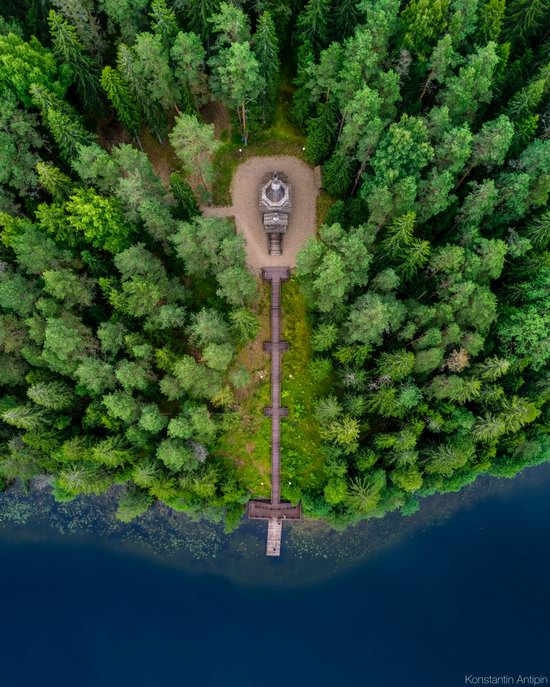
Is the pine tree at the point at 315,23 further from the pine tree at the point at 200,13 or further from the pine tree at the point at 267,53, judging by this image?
the pine tree at the point at 200,13

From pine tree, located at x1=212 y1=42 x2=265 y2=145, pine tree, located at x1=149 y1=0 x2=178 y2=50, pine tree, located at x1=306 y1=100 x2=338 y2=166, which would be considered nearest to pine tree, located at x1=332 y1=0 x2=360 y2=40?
pine tree, located at x1=306 y1=100 x2=338 y2=166

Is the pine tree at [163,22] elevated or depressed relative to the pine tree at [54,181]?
elevated

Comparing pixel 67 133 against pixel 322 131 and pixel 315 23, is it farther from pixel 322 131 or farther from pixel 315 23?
pixel 315 23

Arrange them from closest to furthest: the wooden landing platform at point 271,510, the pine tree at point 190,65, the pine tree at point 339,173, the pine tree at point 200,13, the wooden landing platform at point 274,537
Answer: the pine tree at point 190,65 < the pine tree at point 200,13 < the pine tree at point 339,173 < the wooden landing platform at point 271,510 < the wooden landing platform at point 274,537

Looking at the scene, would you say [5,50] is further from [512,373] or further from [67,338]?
[512,373]

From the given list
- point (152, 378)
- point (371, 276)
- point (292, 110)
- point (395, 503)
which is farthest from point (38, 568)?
point (292, 110)

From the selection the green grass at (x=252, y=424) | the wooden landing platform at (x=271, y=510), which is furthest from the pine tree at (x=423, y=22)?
the wooden landing platform at (x=271, y=510)

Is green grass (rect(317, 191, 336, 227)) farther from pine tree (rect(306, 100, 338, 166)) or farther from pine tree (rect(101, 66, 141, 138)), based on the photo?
pine tree (rect(101, 66, 141, 138))

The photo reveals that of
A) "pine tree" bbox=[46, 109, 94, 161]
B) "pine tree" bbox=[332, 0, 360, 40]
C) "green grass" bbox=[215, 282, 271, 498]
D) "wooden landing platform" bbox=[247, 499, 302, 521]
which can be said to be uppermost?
"pine tree" bbox=[332, 0, 360, 40]

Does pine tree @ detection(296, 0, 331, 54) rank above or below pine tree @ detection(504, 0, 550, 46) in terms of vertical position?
below
